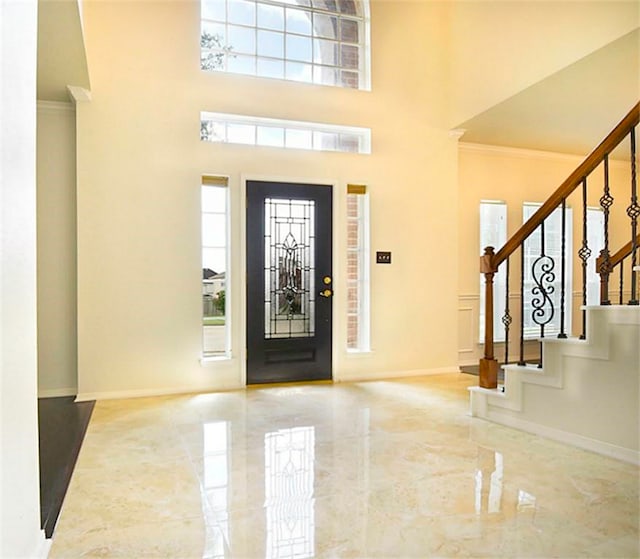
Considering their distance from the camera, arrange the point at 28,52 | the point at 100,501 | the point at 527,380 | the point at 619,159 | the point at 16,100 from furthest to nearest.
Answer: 1. the point at 619,159
2. the point at 527,380
3. the point at 100,501
4. the point at 28,52
5. the point at 16,100

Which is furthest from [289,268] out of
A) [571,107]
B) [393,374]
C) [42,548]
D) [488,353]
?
[42,548]

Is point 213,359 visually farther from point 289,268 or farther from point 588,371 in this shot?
point 588,371

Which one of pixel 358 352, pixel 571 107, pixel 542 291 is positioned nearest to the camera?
pixel 542 291

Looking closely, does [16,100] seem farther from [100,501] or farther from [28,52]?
[100,501]

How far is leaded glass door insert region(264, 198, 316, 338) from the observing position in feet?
15.8

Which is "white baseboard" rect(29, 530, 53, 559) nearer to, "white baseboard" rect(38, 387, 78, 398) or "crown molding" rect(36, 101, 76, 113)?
"white baseboard" rect(38, 387, 78, 398)

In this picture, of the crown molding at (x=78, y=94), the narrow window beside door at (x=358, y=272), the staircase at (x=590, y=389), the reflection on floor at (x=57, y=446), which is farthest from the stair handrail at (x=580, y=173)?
the crown molding at (x=78, y=94)

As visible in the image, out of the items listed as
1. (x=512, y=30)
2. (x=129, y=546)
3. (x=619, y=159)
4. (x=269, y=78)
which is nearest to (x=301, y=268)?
(x=269, y=78)

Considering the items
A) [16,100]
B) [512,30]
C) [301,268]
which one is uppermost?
[512,30]

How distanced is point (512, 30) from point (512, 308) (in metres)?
3.26

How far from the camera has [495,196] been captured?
6105 millimetres

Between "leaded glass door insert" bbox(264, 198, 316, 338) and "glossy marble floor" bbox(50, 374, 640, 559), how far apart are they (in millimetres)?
1219

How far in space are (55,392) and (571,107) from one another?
5473 millimetres

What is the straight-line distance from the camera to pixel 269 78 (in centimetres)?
481
